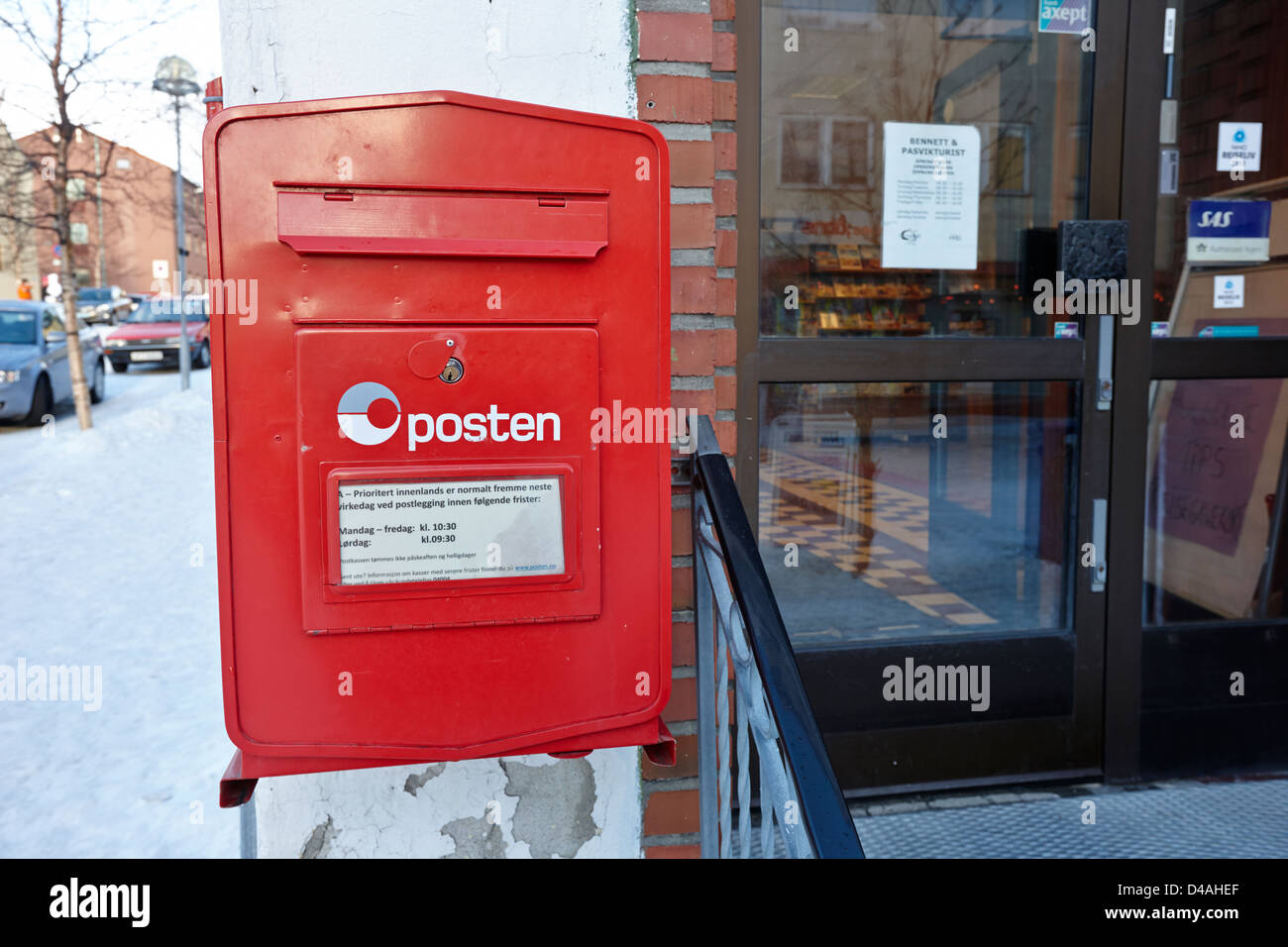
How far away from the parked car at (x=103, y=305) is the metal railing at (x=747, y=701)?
21.0 m

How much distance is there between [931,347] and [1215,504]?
136 centimetres

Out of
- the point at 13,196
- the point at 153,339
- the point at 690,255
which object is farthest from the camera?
the point at 153,339

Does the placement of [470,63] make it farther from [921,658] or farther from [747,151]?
[921,658]

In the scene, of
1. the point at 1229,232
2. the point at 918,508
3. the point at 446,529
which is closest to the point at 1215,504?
the point at 1229,232

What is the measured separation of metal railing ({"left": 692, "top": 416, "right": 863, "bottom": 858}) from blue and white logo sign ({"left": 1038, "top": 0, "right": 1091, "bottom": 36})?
1.62 m

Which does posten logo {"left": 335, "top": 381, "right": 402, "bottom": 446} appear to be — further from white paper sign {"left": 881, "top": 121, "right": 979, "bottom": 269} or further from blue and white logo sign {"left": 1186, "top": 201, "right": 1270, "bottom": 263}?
blue and white logo sign {"left": 1186, "top": 201, "right": 1270, "bottom": 263}

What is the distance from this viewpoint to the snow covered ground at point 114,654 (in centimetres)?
295

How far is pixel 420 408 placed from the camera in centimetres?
156

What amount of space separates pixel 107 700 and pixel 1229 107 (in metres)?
4.60

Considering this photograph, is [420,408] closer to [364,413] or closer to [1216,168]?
[364,413]
